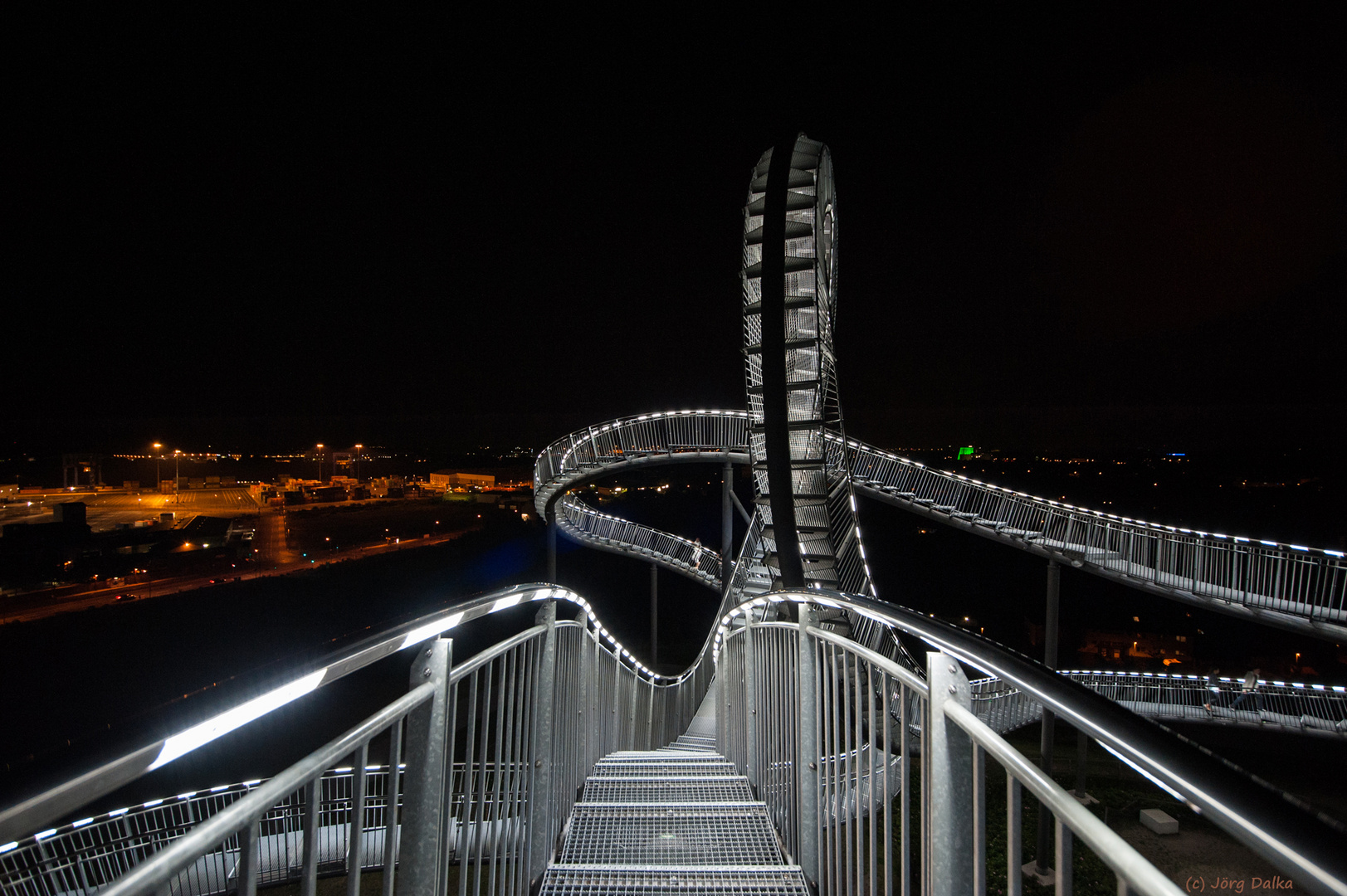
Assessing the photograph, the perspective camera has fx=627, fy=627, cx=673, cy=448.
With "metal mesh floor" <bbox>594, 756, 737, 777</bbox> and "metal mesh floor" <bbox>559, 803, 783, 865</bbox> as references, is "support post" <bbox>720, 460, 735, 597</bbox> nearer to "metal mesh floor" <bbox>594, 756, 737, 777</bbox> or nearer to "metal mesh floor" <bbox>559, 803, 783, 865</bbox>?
"metal mesh floor" <bbox>594, 756, 737, 777</bbox>

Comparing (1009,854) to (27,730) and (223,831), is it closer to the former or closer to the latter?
(223,831)

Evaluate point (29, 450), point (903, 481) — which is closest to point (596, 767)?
point (903, 481)

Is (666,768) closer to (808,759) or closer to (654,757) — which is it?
(654,757)

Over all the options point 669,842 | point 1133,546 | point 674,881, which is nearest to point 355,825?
point 674,881

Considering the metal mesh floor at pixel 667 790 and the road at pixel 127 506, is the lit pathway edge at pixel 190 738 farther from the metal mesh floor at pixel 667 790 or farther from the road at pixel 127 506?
the road at pixel 127 506

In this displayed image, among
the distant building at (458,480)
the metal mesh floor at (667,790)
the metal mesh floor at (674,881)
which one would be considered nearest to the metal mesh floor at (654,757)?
the metal mesh floor at (667,790)
